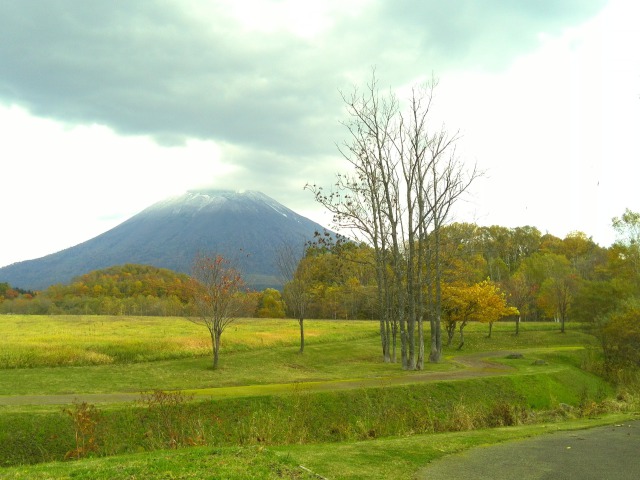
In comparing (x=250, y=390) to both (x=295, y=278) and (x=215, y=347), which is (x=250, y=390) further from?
(x=295, y=278)

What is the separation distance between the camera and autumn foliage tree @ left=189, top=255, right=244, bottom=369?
30.6m

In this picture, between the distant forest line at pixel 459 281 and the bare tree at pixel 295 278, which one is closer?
the distant forest line at pixel 459 281

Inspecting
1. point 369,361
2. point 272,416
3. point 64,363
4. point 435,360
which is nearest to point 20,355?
point 64,363

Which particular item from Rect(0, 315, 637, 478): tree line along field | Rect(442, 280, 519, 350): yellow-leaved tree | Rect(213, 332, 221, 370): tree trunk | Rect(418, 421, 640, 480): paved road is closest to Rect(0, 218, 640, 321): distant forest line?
Rect(442, 280, 519, 350): yellow-leaved tree

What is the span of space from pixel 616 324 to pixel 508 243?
243 ft

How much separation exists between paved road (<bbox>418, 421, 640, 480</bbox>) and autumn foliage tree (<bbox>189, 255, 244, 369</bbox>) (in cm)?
2154

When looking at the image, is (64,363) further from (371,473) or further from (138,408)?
(371,473)

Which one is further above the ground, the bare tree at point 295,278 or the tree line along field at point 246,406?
the bare tree at point 295,278

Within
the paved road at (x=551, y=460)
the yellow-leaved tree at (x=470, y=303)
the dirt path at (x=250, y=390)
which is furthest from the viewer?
the yellow-leaved tree at (x=470, y=303)

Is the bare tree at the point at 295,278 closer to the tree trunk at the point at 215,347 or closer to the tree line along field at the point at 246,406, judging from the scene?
the tree line along field at the point at 246,406

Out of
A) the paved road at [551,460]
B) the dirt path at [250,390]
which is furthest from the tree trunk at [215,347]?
the paved road at [551,460]

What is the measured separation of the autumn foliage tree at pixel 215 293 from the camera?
1204 inches

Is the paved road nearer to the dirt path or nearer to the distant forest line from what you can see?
the dirt path

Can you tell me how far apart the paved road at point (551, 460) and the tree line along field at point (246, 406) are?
67 cm
